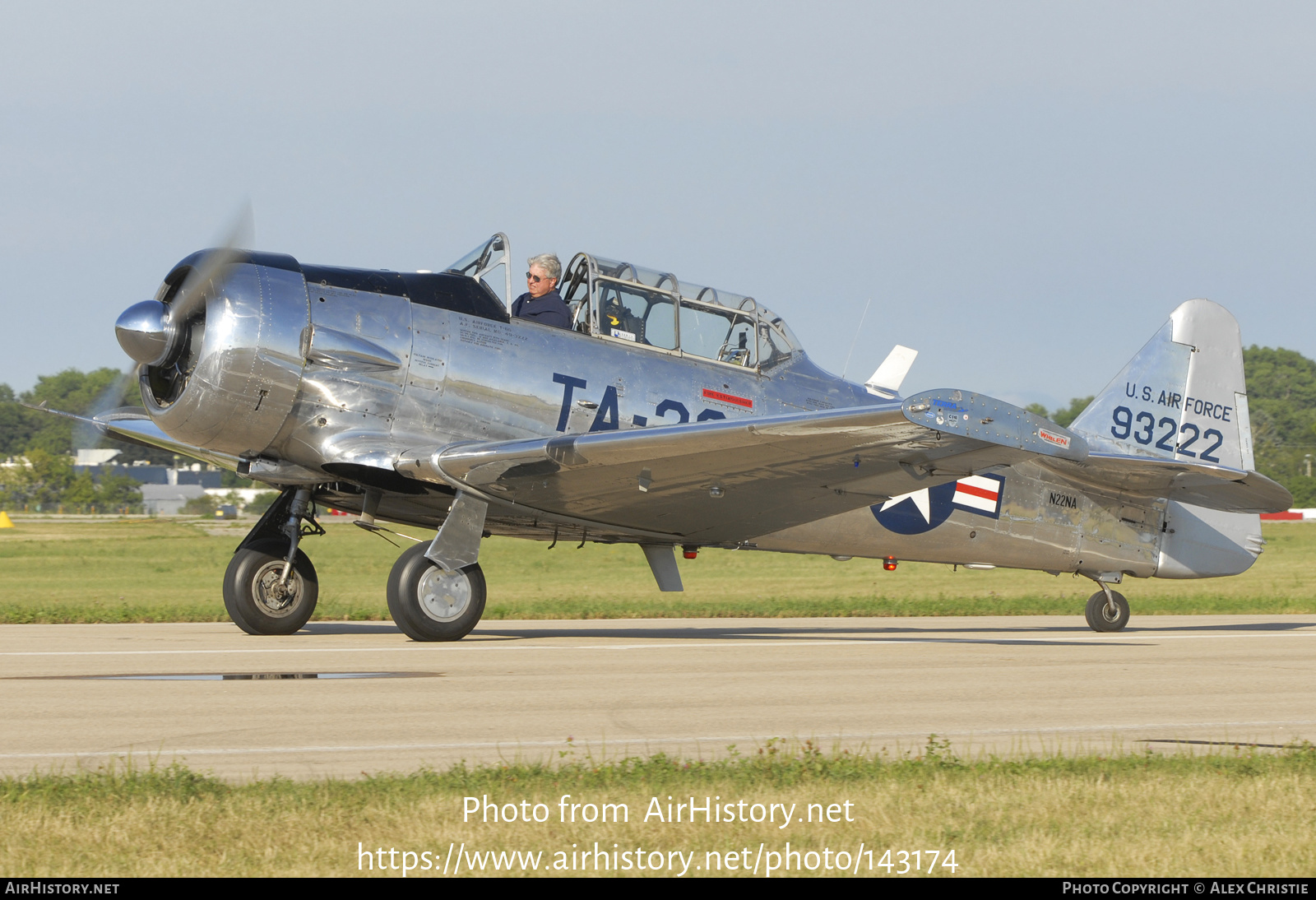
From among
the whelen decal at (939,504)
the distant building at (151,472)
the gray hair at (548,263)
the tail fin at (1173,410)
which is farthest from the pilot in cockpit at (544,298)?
the distant building at (151,472)

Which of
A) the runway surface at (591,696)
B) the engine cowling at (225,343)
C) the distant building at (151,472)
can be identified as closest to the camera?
the runway surface at (591,696)

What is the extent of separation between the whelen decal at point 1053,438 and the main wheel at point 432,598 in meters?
4.64

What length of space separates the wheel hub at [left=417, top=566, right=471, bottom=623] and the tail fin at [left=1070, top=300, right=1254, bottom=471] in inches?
286

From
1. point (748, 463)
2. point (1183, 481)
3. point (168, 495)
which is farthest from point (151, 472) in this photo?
point (1183, 481)

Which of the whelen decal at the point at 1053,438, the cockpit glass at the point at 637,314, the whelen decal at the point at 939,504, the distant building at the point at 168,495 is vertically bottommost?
the distant building at the point at 168,495

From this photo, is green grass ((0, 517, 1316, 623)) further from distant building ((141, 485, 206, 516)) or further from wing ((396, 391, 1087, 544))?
distant building ((141, 485, 206, 516))

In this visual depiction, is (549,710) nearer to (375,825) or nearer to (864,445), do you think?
(375,825)

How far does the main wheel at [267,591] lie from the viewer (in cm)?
1162

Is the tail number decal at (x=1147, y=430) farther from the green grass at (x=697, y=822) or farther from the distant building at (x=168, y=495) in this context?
the distant building at (x=168, y=495)

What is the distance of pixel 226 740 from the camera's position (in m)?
6.01

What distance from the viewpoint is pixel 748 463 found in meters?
10.3

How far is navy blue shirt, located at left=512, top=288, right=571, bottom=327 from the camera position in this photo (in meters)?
11.4
